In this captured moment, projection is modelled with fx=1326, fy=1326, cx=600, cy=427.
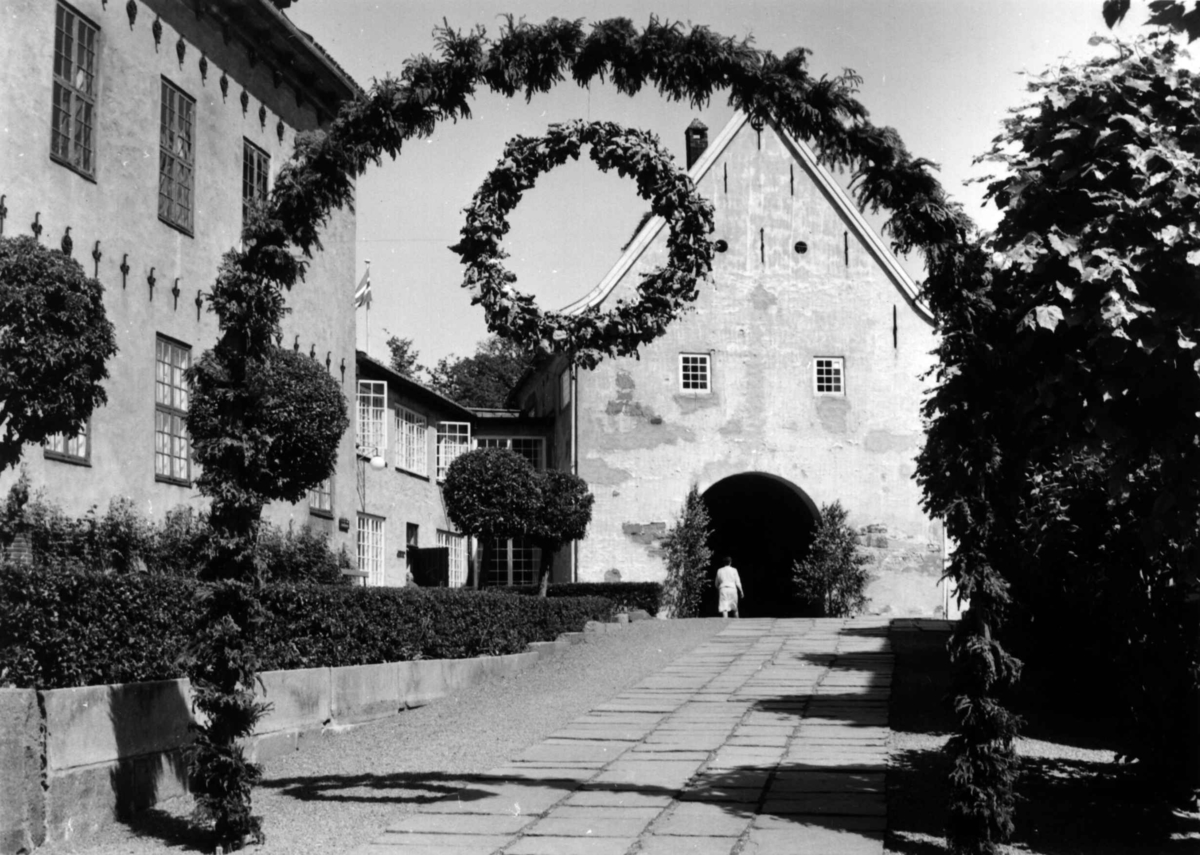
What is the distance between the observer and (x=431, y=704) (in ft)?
45.2

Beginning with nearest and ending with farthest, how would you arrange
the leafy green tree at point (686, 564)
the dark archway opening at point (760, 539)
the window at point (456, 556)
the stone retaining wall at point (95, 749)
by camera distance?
the stone retaining wall at point (95, 749) → the leafy green tree at point (686, 564) → the window at point (456, 556) → the dark archway opening at point (760, 539)

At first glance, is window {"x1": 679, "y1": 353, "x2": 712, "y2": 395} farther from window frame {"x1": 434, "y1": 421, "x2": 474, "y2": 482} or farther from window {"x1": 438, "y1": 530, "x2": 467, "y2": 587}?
window {"x1": 438, "y1": 530, "x2": 467, "y2": 587}

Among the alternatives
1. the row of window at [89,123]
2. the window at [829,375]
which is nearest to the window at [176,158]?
the row of window at [89,123]

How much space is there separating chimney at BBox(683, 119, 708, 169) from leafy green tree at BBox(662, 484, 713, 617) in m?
10.6

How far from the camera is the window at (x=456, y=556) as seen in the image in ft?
102

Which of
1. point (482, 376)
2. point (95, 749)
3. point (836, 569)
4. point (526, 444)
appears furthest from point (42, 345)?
point (482, 376)

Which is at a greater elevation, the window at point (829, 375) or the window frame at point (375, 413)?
the window at point (829, 375)

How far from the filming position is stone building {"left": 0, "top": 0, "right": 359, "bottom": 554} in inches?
518

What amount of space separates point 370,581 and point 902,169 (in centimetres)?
1959

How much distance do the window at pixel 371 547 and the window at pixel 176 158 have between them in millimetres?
9895

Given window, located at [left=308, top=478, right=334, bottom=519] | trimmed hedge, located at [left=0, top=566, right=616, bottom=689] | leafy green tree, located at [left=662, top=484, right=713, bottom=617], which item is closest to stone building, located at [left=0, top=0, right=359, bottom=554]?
window, located at [left=308, top=478, right=334, bottom=519]

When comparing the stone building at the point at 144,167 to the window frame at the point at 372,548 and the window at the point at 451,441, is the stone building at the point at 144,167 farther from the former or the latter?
the window at the point at 451,441

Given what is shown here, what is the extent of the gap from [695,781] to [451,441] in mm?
23078

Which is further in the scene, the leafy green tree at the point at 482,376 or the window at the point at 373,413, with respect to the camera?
the leafy green tree at the point at 482,376
